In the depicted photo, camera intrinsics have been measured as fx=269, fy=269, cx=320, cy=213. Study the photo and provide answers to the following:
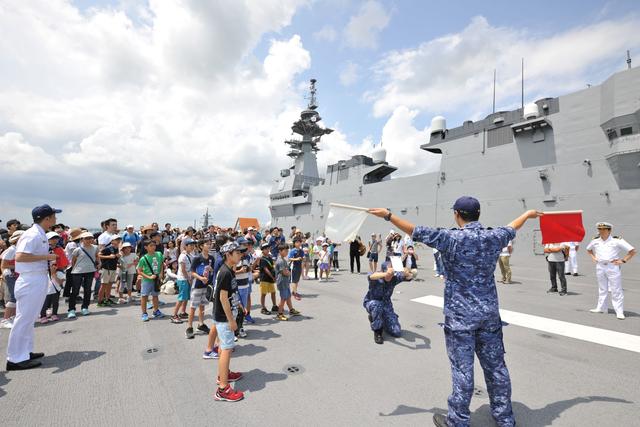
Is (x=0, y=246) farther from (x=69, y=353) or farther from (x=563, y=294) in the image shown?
(x=563, y=294)

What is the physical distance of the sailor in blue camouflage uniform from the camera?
13.9 feet

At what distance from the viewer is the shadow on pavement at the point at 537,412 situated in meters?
2.40

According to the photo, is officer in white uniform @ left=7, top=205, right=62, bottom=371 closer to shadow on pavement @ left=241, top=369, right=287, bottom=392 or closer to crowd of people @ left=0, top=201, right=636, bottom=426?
crowd of people @ left=0, top=201, right=636, bottom=426

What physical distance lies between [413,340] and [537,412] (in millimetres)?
1872

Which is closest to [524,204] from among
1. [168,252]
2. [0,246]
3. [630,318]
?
[630,318]

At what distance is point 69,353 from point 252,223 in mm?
21638

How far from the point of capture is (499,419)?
7.43ft

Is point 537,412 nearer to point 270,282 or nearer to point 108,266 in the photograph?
point 270,282

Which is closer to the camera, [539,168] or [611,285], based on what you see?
[611,285]

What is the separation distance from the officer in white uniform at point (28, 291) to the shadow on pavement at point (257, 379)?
9.04 ft

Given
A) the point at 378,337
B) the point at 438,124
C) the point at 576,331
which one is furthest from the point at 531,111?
the point at 378,337

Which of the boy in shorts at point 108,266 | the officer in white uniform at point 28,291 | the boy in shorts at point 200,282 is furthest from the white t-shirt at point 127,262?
the officer in white uniform at point 28,291

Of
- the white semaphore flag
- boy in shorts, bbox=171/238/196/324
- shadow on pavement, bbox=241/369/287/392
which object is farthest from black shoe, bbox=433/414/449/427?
boy in shorts, bbox=171/238/196/324

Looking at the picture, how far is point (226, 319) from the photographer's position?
2.99 meters
